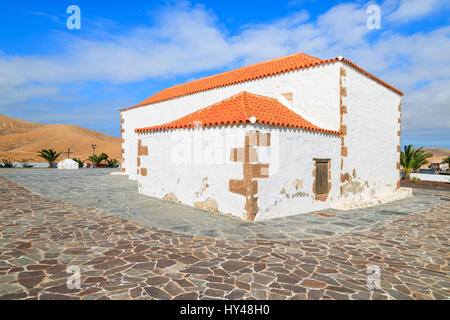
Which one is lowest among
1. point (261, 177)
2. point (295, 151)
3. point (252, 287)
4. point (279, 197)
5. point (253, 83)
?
point (252, 287)

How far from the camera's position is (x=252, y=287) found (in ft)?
11.2

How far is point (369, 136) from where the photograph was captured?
11367mm

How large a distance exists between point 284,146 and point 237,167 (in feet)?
5.36

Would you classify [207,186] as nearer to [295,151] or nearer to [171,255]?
[295,151]

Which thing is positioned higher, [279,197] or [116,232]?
[279,197]

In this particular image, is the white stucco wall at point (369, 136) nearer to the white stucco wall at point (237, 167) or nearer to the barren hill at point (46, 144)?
the white stucco wall at point (237, 167)

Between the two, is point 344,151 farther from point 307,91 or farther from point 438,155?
point 438,155

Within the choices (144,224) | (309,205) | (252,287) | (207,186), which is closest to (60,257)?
(144,224)

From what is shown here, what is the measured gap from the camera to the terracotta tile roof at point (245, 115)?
738cm

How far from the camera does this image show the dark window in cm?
893

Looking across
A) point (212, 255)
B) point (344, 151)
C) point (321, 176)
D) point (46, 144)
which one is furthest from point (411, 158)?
point (46, 144)

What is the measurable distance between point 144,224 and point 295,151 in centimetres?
494

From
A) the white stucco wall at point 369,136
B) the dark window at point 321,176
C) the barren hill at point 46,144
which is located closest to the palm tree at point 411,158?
the white stucco wall at point 369,136

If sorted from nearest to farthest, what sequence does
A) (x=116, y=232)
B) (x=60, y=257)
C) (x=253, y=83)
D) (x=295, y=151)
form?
1. (x=60, y=257)
2. (x=116, y=232)
3. (x=295, y=151)
4. (x=253, y=83)
